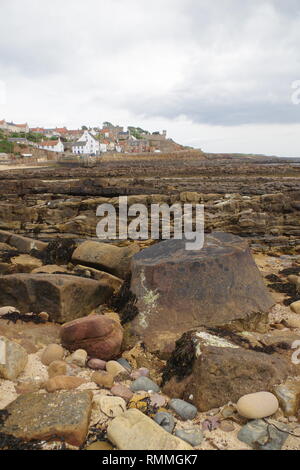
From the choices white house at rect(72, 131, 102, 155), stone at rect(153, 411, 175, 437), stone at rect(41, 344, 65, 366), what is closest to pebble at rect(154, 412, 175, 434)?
stone at rect(153, 411, 175, 437)

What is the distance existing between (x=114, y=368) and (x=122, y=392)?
38 cm

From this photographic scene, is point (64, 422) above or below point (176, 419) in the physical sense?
above

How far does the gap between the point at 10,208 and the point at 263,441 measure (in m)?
9.59

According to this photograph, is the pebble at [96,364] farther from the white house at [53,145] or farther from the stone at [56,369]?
the white house at [53,145]

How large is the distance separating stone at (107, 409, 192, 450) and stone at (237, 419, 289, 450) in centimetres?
44

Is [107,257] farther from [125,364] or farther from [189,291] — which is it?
[125,364]

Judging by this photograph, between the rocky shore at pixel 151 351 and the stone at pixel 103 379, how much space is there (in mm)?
14

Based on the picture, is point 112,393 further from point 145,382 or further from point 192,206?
point 192,206

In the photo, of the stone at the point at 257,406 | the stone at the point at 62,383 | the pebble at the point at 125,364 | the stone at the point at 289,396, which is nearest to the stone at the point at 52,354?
the stone at the point at 62,383

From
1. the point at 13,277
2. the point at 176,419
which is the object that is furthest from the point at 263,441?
the point at 13,277

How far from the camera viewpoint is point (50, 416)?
2465 millimetres

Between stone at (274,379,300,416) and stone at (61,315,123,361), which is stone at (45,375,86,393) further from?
stone at (274,379,300,416)

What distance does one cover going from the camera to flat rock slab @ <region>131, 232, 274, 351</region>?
405cm
